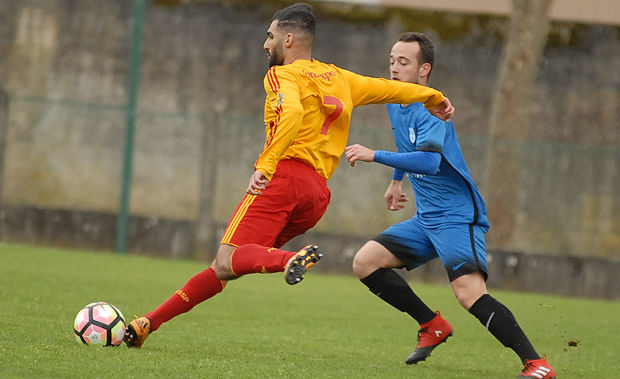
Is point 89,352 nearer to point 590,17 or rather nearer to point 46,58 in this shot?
point 46,58

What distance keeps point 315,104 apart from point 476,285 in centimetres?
139

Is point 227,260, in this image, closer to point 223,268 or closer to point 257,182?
point 223,268

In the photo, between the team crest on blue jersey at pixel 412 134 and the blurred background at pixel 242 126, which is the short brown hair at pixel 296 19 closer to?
the team crest on blue jersey at pixel 412 134

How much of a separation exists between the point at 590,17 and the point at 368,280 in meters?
17.1

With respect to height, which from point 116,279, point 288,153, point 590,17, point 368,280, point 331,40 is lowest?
point 116,279

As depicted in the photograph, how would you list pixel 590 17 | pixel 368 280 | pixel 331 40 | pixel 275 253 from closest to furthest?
pixel 275 253 < pixel 368 280 < pixel 331 40 < pixel 590 17

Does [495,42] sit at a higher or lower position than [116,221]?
higher

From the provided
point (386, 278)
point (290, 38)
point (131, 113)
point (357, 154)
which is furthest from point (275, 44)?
point (131, 113)

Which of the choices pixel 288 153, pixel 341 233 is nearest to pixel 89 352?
pixel 288 153

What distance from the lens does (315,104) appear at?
5297 mm

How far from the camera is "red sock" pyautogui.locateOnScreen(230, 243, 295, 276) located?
4.92 m

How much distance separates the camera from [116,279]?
9750 millimetres

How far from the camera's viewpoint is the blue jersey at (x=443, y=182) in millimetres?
5715

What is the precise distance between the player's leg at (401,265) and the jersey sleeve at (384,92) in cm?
90
